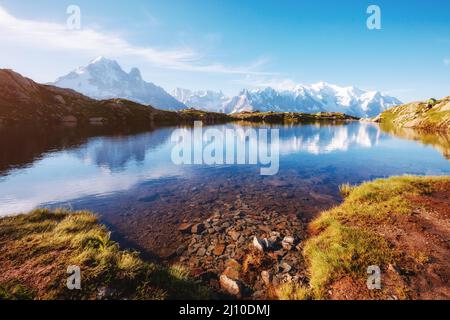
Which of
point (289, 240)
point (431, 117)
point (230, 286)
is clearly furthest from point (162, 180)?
point (431, 117)

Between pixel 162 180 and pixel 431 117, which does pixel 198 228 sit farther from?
pixel 431 117

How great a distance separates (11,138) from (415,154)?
3725 inches

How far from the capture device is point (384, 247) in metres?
13.3

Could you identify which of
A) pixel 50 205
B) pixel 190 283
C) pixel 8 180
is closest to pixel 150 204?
pixel 50 205

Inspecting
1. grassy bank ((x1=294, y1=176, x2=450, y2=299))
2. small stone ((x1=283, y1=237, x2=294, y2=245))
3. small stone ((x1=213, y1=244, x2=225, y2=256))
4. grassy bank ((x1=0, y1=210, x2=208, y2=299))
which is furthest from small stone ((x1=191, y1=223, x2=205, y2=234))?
grassy bank ((x1=294, y1=176, x2=450, y2=299))

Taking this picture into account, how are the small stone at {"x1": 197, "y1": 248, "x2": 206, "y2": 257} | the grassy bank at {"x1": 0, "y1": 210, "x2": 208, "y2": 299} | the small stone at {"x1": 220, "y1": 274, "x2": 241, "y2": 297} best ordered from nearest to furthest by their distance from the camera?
the grassy bank at {"x1": 0, "y1": 210, "x2": 208, "y2": 299} < the small stone at {"x1": 220, "y1": 274, "x2": 241, "y2": 297} < the small stone at {"x1": 197, "y1": 248, "x2": 206, "y2": 257}

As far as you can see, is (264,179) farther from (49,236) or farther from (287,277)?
(49,236)

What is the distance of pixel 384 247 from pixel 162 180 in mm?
25779

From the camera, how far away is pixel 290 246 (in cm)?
1561

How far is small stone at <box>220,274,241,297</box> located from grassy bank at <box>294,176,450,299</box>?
231 centimetres

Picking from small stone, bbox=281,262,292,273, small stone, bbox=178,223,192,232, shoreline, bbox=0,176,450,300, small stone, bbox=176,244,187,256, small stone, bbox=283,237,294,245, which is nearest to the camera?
shoreline, bbox=0,176,450,300

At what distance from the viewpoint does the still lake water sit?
75.6 ft

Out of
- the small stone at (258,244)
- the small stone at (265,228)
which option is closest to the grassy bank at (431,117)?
the small stone at (265,228)

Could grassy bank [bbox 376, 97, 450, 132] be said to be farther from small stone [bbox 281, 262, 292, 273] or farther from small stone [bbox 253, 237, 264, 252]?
small stone [bbox 281, 262, 292, 273]
